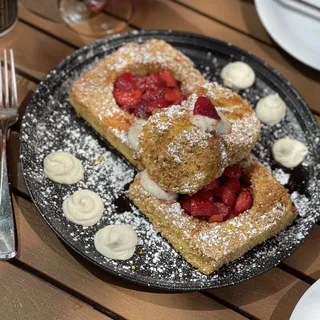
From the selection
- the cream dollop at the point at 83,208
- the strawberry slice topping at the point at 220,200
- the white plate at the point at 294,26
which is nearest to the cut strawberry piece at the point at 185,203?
the strawberry slice topping at the point at 220,200

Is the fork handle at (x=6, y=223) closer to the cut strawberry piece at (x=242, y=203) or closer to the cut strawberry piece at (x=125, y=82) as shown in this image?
the cut strawberry piece at (x=125, y=82)

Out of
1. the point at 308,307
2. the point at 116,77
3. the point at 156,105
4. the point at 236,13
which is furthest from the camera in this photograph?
the point at 236,13

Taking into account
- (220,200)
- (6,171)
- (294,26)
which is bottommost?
(6,171)

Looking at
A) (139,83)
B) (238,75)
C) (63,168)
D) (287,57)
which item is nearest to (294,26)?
(287,57)

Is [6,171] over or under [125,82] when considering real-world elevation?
under

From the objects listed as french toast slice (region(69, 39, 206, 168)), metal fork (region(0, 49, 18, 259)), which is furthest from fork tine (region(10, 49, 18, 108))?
french toast slice (region(69, 39, 206, 168))

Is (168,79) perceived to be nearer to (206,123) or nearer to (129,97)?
(129,97)

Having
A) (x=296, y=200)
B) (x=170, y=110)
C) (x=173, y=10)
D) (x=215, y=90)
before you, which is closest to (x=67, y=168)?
(x=170, y=110)

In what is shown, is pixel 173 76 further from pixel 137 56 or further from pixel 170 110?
pixel 170 110
